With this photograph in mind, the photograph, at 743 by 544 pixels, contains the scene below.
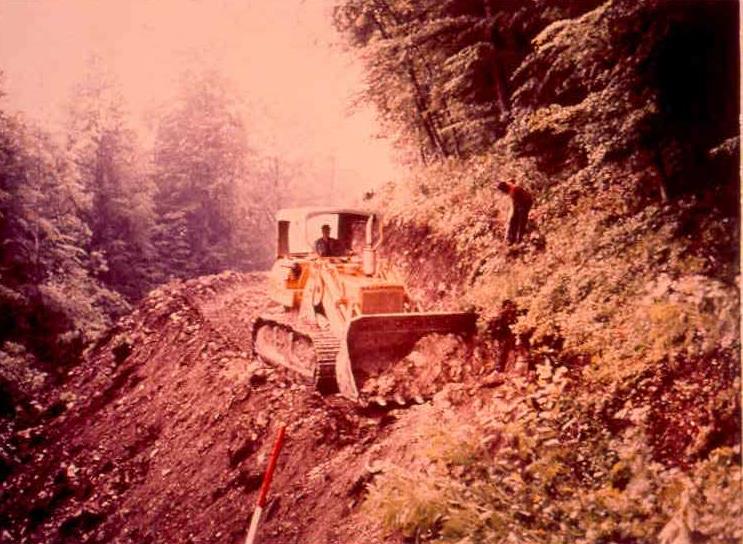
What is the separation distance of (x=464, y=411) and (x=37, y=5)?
5.21 metres

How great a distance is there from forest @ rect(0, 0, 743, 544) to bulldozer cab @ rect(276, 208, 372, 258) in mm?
1386

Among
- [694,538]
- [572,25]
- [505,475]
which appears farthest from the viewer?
[572,25]

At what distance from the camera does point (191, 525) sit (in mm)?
4844

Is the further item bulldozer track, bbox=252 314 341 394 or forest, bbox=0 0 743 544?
bulldozer track, bbox=252 314 341 394

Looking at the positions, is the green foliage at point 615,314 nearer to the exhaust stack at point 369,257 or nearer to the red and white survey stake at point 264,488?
the red and white survey stake at point 264,488

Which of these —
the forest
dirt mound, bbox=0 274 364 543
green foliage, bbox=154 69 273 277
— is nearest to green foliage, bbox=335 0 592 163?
the forest

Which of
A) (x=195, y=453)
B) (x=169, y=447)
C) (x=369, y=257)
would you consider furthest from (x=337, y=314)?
(x=169, y=447)

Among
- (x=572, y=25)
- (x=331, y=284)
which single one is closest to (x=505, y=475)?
(x=572, y=25)

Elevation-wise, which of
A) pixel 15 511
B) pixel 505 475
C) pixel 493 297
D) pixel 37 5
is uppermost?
pixel 37 5

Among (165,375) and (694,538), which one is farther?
(165,375)

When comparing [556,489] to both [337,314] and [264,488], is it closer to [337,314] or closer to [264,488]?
[264,488]

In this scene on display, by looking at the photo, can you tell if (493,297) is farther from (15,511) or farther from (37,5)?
(15,511)

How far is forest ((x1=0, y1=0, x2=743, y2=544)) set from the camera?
10.6ft

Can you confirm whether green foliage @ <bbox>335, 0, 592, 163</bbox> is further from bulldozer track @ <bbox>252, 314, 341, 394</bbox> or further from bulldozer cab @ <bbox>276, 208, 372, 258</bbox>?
bulldozer track @ <bbox>252, 314, 341, 394</bbox>
